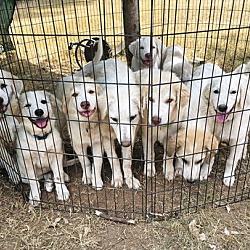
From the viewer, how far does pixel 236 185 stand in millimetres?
3113

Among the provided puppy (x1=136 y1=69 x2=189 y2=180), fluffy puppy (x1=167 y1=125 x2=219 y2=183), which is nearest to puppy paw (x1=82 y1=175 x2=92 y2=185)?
puppy (x1=136 y1=69 x2=189 y2=180)

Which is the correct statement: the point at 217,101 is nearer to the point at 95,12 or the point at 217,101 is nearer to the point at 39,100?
the point at 39,100

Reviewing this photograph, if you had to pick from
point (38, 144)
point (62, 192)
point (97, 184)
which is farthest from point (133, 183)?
point (38, 144)

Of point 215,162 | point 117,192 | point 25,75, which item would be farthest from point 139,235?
point 25,75

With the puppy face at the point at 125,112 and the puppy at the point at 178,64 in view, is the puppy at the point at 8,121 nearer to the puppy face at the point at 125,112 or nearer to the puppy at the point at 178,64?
the puppy face at the point at 125,112

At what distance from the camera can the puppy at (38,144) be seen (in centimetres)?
267

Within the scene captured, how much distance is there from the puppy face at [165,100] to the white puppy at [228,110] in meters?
0.15

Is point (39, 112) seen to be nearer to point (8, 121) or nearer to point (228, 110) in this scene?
point (8, 121)

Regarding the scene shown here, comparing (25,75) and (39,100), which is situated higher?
(39,100)

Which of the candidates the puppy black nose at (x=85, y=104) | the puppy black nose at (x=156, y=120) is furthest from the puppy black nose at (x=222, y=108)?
the puppy black nose at (x=85, y=104)

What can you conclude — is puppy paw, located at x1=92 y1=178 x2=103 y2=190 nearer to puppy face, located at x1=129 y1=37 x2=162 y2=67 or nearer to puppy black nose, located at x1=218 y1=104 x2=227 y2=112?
puppy black nose, located at x1=218 y1=104 x2=227 y2=112

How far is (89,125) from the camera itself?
2812 mm

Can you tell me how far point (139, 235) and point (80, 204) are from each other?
63cm

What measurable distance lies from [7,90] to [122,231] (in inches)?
64.7
